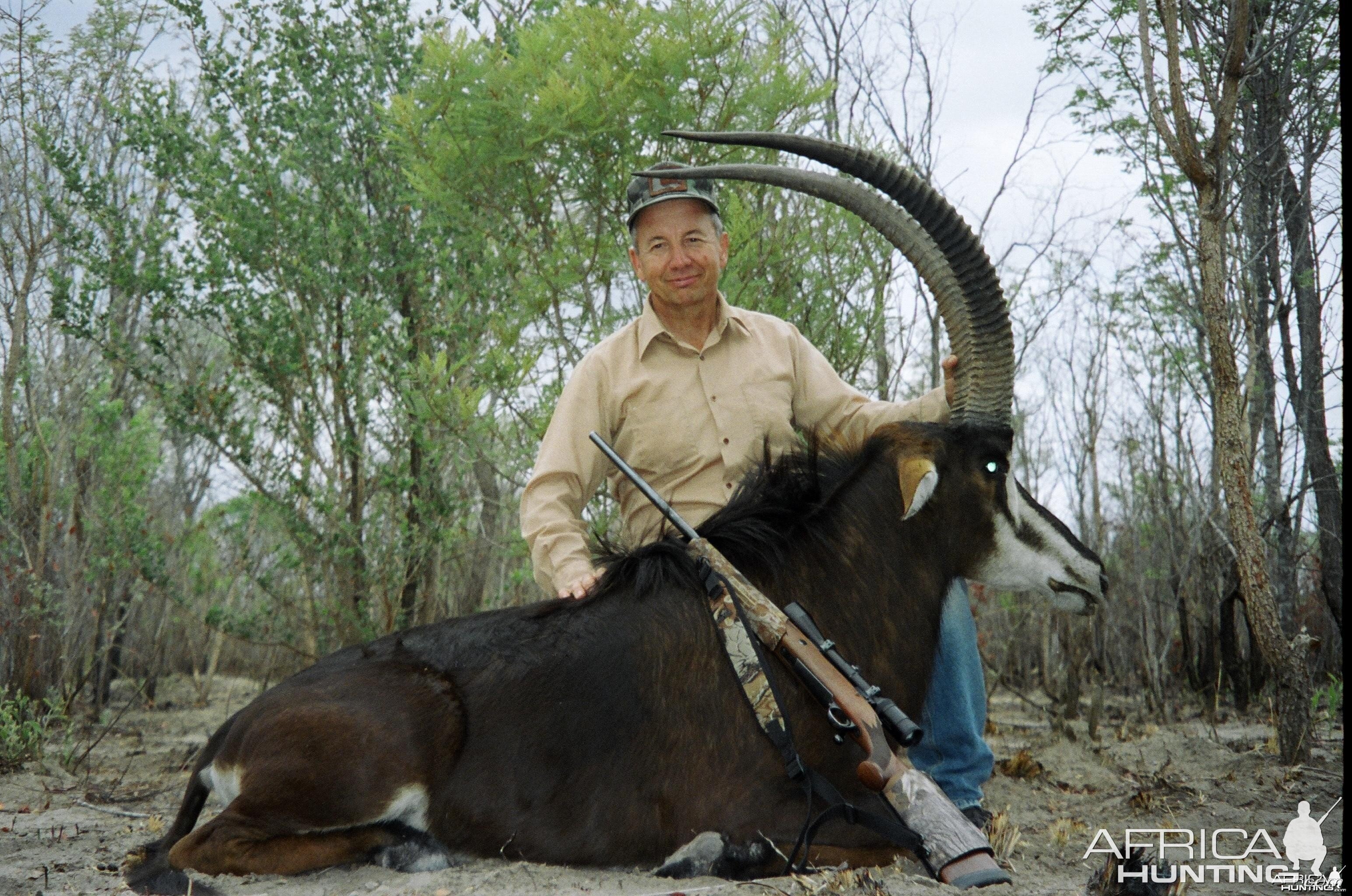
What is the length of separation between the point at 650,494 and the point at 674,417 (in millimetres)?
723

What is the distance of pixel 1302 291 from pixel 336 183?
6.49 metres

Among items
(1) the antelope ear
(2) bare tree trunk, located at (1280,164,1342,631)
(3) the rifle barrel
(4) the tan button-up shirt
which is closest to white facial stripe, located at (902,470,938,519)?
(1) the antelope ear

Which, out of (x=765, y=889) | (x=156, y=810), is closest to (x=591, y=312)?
(x=156, y=810)

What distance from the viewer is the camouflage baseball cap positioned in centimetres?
467

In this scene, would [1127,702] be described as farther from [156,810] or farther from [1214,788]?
[156,810]

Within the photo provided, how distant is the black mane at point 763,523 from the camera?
4039mm

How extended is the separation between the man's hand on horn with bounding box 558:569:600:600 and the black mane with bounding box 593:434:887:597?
0.09 feet

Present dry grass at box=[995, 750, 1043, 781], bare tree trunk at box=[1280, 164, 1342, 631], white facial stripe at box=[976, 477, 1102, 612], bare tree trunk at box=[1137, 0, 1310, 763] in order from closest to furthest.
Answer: white facial stripe at box=[976, 477, 1102, 612], bare tree trunk at box=[1137, 0, 1310, 763], dry grass at box=[995, 750, 1043, 781], bare tree trunk at box=[1280, 164, 1342, 631]

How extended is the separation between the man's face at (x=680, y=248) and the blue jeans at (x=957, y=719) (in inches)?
64.8

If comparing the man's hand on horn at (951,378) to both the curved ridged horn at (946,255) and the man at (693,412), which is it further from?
the man at (693,412)

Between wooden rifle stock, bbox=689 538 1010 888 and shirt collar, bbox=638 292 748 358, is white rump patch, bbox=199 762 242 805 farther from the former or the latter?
shirt collar, bbox=638 292 748 358

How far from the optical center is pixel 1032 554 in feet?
13.7

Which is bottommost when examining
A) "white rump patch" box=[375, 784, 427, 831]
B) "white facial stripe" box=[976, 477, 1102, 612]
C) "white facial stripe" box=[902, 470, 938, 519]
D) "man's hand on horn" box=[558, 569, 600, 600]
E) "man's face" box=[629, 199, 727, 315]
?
"white rump patch" box=[375, 784, 427, 831]

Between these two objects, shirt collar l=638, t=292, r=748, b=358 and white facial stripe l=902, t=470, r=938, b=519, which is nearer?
white facial stripe l=902, t=470, r=938, b=519
